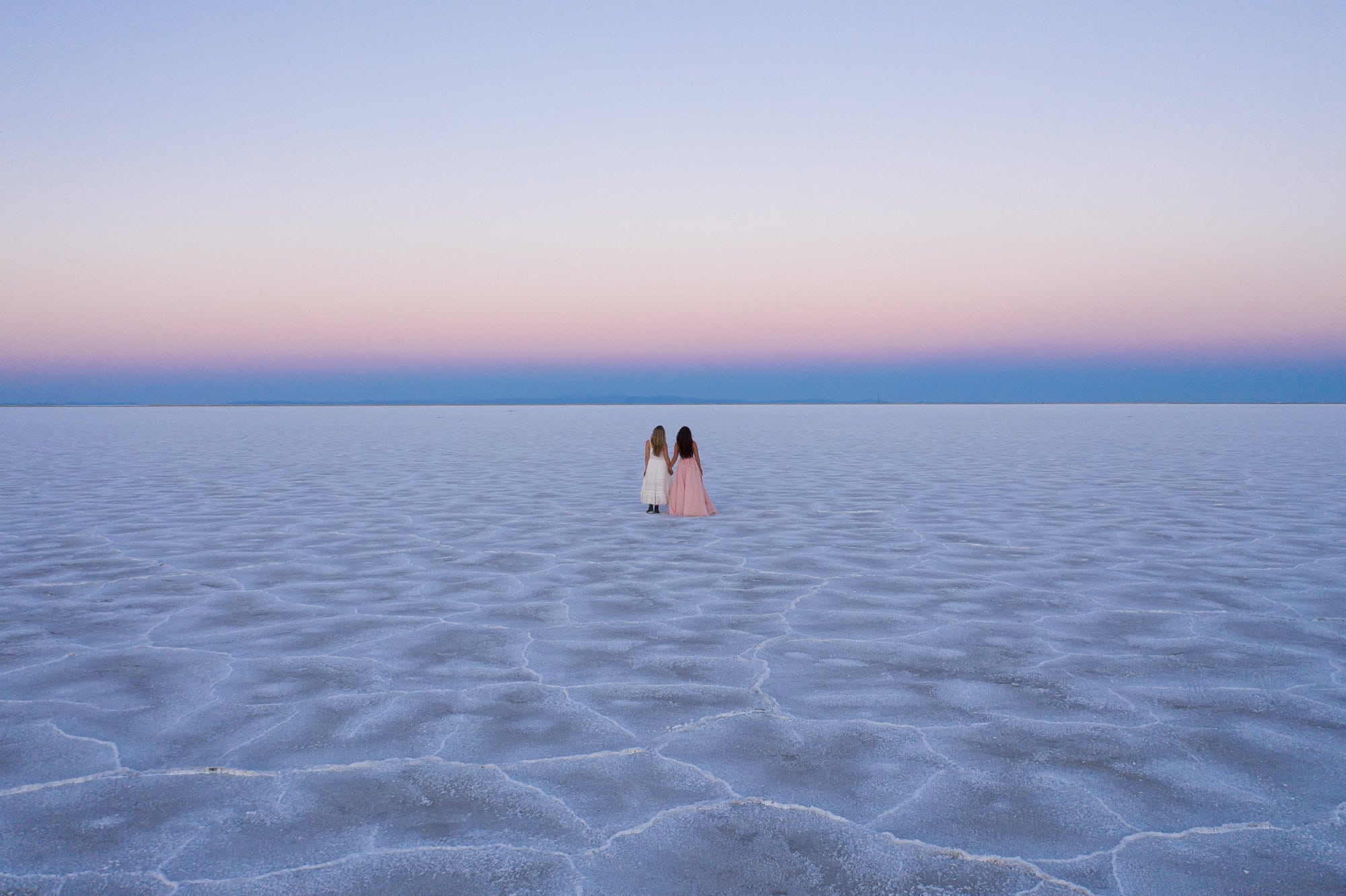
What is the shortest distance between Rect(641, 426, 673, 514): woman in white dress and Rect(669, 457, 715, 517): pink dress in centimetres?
23

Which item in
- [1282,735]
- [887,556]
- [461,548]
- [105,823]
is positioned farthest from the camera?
[461,548]

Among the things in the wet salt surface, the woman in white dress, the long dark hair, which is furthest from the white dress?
the wet salt surface

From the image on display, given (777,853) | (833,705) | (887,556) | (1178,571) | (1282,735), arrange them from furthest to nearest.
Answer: (887,556) < (1178,571) < (833,705) < (1282,735) < (777,853)

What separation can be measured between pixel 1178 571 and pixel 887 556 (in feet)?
7.09

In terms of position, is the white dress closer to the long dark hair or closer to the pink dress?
the pink dress

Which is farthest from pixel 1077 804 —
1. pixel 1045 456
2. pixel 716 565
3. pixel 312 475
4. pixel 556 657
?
pixel 1045 456

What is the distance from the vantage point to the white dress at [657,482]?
10242mm

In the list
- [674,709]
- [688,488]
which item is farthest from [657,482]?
[674,709]

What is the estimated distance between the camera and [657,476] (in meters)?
10.2

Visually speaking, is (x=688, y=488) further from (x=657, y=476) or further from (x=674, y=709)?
(x=674, y=709)

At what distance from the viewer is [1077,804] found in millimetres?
2824

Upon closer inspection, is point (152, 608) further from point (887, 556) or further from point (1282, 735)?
point (1282, 735)

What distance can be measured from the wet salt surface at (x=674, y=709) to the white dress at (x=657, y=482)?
126cm

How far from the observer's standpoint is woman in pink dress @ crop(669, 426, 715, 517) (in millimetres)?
9914
